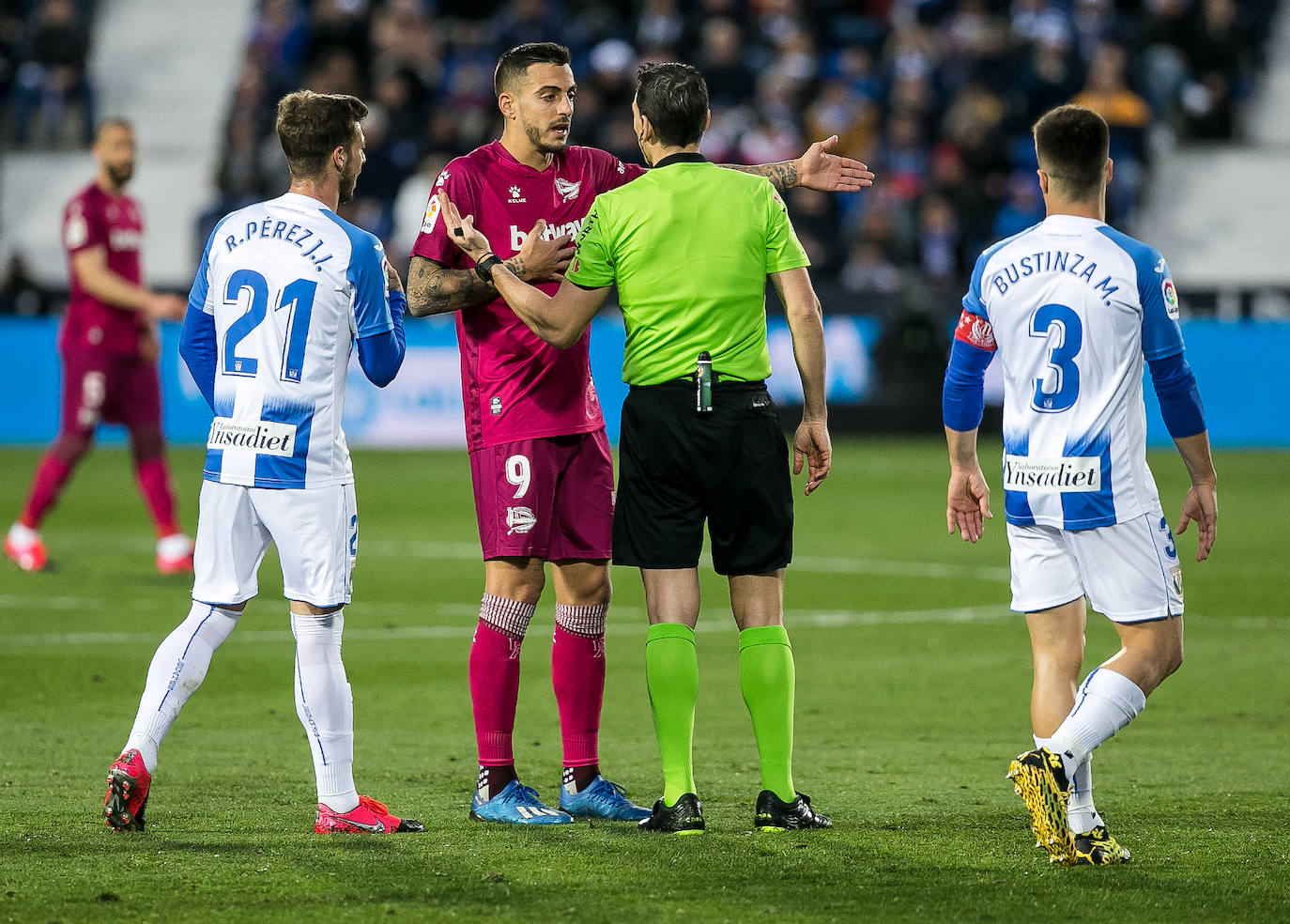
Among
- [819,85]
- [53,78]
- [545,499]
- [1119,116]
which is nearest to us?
[545,499]

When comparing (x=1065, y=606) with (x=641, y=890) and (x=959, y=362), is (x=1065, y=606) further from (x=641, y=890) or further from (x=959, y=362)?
(x=641, y=890)

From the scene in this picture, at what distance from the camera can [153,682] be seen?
5398 millimetres

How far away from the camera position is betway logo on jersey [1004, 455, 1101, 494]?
16.4 ft

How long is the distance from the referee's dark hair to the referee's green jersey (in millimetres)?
78

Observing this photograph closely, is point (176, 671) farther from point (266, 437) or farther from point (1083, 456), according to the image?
point (1083, 456)

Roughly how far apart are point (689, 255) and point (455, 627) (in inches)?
192

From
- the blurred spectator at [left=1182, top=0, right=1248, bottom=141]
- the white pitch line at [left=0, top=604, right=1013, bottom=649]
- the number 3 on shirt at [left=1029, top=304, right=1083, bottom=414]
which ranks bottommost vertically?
the white pitch line at [left=0, top=604, right=1013, bottom=649]

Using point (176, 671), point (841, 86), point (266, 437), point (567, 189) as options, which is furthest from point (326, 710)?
point (841, 86)

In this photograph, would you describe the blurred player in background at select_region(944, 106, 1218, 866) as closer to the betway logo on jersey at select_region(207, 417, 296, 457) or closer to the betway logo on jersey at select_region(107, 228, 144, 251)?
the betway logo on jersey at select_region(207, 417, 296, 457)

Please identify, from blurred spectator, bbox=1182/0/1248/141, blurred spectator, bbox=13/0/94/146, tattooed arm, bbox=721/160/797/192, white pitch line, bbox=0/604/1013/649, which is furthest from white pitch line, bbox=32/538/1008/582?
blurred spectator, bbox=1182/0/1248/141

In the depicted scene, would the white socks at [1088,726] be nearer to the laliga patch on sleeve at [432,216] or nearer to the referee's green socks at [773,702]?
the referee's green socks at [773,702]

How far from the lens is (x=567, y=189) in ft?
19.5

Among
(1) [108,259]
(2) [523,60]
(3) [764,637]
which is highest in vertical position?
(1) [108,259]

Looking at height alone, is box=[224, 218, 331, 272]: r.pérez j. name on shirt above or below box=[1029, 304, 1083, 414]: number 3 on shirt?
above
